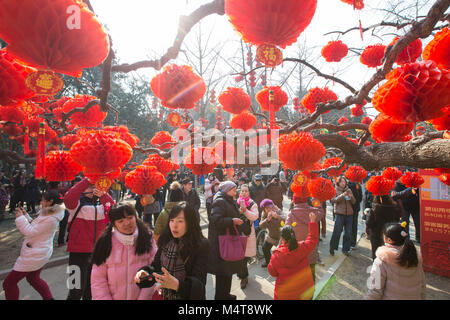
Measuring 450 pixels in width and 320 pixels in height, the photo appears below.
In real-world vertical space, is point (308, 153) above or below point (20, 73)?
below

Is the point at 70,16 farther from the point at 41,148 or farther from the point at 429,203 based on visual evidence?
the point at 429,203

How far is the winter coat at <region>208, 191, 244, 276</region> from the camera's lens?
3211mm

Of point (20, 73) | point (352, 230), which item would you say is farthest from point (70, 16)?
point (352, 230)

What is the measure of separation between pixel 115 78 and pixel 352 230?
1697cm

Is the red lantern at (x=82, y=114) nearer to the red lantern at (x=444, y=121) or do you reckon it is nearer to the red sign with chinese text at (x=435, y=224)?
the red lantern at (x=444, y=121)

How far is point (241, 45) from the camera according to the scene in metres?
11.1

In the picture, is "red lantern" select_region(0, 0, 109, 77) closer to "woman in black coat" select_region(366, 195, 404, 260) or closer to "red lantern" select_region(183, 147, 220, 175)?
"red lantern" select_region(183, 147, 220, 175)

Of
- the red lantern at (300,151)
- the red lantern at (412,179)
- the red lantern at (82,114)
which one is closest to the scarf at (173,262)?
the red lantern at (300,151)

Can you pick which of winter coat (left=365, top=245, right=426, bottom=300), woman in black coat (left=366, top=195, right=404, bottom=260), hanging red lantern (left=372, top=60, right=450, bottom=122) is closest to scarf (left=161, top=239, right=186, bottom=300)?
hanging red lantern (left=372, top=60, right=450, bottom=122)

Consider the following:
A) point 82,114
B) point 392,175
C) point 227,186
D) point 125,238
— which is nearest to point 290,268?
point 227,186

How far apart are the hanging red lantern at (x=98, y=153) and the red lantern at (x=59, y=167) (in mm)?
553

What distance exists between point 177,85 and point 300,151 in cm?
135

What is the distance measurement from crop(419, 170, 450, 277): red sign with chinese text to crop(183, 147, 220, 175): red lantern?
4908mm

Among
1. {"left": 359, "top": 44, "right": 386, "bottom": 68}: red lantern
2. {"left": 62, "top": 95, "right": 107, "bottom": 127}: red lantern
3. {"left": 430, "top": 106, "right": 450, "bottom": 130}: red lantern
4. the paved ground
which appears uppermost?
{"left": 359, "top": 44, "right": 386, "bottom": 68}: red lantern
